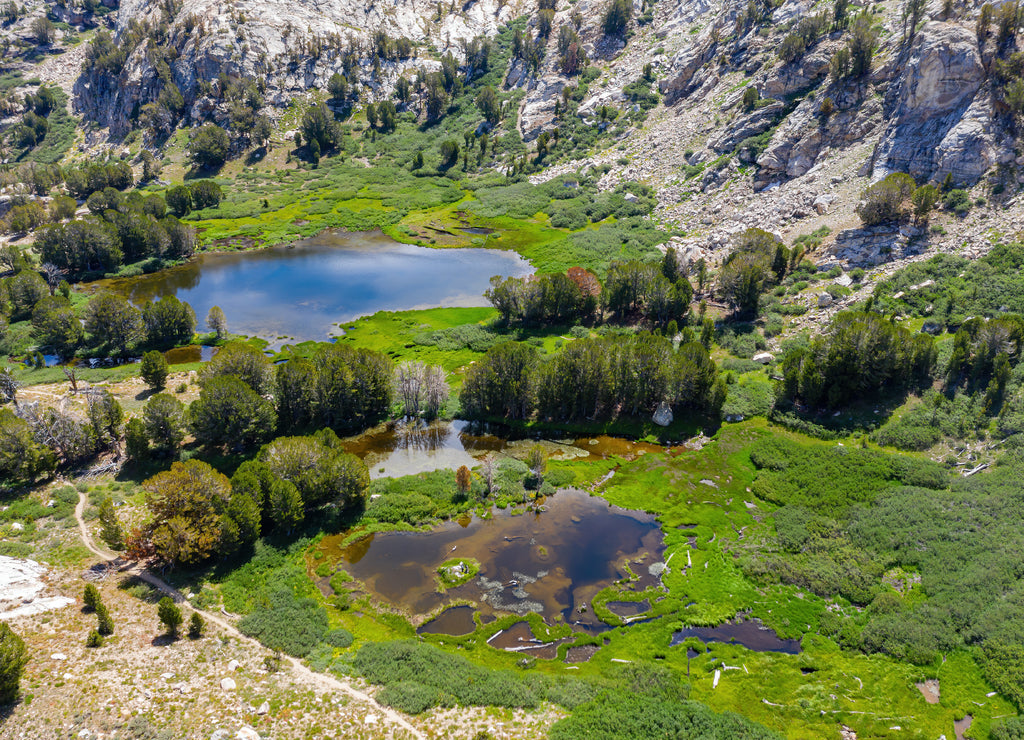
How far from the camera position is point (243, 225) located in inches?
5364

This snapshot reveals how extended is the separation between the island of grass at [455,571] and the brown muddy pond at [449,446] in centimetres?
1422

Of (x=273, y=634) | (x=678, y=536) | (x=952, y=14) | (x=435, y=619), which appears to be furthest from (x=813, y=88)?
(x=273, y=634)

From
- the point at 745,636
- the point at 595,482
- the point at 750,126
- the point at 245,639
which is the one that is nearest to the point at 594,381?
the point at 595,482

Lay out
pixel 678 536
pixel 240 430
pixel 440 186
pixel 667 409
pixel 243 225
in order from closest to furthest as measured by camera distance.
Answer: pixel 678 536 < pixel 240 430 < pixel 667 409 < pixel 243 225 < pixel 440 186

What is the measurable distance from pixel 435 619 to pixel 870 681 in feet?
93.5

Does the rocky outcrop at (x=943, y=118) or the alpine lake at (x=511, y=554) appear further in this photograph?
the rocky outcrop at (x=943, y=118)

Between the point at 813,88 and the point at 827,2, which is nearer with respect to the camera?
the point at 813,88

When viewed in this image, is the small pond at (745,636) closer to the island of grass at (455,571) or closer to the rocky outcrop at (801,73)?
the island of grass at (455,571)

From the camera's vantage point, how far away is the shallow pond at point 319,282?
94250mm

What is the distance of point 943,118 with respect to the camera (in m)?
85.9

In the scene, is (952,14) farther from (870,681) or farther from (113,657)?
(113,657)

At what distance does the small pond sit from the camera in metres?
38.8

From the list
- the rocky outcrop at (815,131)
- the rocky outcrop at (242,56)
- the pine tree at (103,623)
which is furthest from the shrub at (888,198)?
the rocky outcrop at (242,56)

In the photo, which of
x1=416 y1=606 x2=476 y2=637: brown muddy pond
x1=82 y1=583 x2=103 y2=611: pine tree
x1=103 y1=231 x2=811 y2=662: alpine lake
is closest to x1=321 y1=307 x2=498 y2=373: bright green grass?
x1=103 y1=231 x2=811 y2=662: alpine lake
